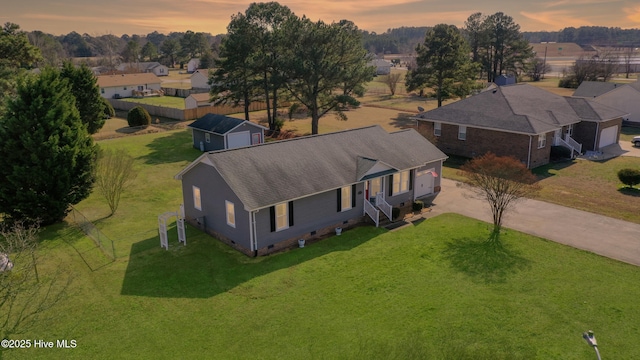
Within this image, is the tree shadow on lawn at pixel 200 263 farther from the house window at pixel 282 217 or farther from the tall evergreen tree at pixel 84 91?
the tall evergreen tree at pixel 84 91

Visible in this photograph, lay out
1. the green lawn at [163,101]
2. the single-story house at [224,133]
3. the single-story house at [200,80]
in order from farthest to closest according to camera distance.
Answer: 1. the single-story house at [200,80]
2. the green lawn at [163,101]
3. the single-story house at [224,133]

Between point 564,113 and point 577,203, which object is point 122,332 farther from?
point 564,113

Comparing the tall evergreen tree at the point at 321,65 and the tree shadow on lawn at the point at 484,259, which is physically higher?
the tall evergreen tree at the point at 321,65

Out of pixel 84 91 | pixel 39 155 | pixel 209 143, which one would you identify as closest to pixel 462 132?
pixel 209 143

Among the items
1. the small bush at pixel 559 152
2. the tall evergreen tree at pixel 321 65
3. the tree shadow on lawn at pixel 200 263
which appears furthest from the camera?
the tall evergreen tree at pixel 321 65

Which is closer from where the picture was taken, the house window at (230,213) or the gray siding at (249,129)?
the house window at (230,213)

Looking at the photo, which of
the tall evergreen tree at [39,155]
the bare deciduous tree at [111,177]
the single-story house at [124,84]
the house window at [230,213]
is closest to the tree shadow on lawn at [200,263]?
the house window at [230,213]

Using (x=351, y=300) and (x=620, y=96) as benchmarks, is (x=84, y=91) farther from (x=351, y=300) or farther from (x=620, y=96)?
(x=620, y=96)

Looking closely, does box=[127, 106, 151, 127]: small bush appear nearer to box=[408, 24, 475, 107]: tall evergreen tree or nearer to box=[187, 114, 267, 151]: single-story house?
box=[187, 114, 267, 151]: single-story house
